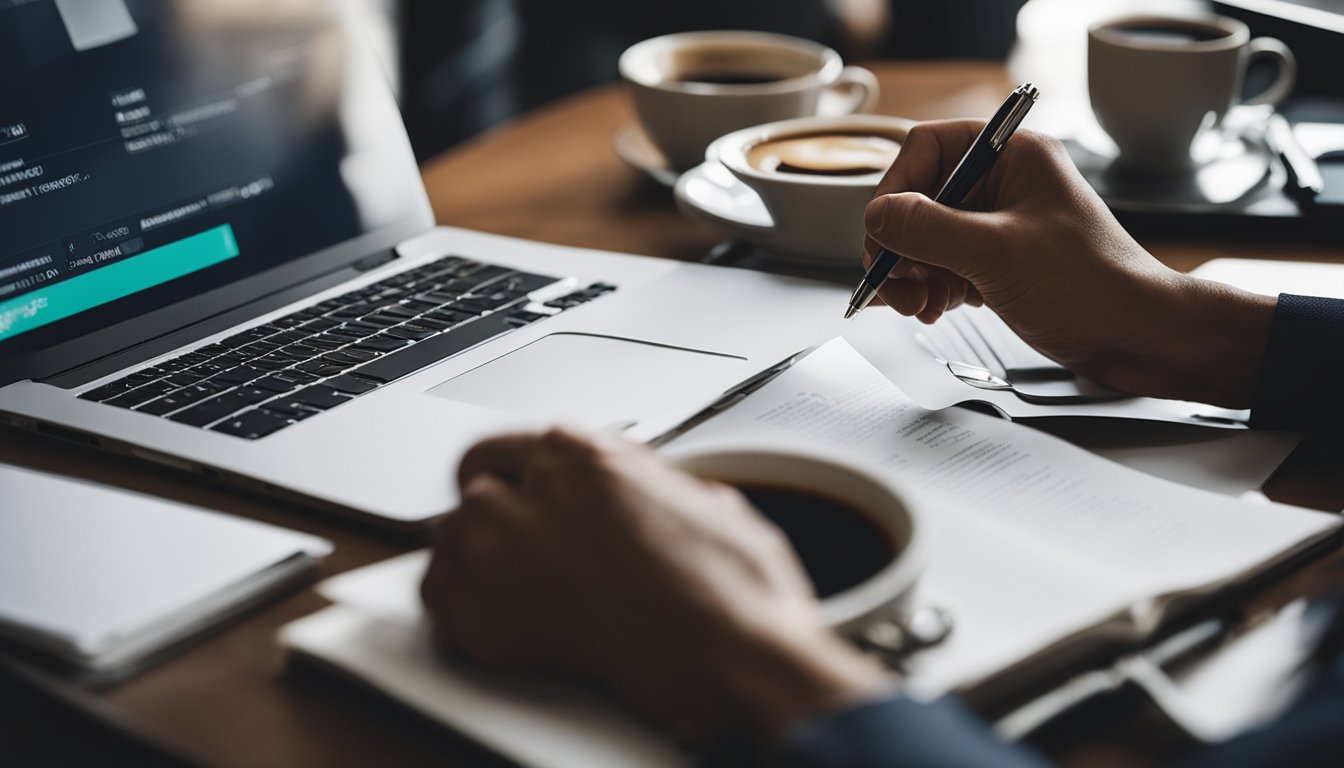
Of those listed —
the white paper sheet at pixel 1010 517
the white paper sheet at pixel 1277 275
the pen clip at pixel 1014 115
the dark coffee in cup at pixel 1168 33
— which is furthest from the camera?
the dark coffee in cup at pixel 1168 33

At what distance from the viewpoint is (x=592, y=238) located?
1.10 meters

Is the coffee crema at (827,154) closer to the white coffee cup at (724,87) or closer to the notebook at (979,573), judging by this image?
the white coffee cup at (724,87)

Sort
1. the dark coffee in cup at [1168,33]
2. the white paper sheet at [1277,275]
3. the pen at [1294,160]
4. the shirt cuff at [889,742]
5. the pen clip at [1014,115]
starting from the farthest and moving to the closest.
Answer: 1. the dark coffee in cup at [1168,33]
2. the pen at [1294,160]
3. the white paper sheet at [1277,275]
4. the pen clip at [1014,115]
5. the shirt cuff at [889,742]

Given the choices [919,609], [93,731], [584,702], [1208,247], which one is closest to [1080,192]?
[1208,247]

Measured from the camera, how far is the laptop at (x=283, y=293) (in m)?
0.69

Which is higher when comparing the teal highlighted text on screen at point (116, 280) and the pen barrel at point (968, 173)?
the teal highlighted text on screen at point (116, 280)

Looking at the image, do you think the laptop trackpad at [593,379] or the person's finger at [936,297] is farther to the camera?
the person's finger at [936,297]

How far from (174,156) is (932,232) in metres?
0.52

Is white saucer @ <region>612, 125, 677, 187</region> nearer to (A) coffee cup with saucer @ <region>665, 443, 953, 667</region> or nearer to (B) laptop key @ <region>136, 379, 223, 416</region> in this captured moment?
(B) laptop key @ <region>136, 379, 223, 416</region>

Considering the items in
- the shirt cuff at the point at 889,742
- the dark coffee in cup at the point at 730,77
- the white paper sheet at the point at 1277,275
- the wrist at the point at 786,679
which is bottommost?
the white paper sheet at the point at 1277,275

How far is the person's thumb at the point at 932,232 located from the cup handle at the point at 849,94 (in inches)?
20.4

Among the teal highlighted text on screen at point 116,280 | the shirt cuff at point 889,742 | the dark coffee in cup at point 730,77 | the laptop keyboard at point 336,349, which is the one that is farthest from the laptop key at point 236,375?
the dark coffee in cup at point 730,77

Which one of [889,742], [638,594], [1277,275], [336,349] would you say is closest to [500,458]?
[638,594]

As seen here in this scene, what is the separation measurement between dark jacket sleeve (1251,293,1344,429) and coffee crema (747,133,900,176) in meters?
0.32
